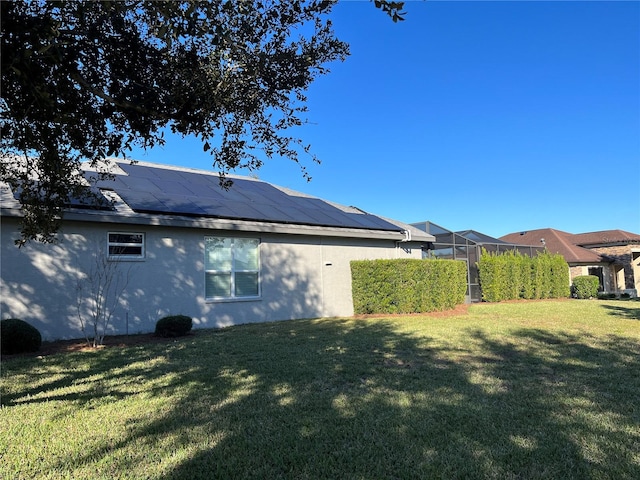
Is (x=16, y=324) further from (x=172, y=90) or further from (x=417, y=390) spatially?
(x=417, y=390)

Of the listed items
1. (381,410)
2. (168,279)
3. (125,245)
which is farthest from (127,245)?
(381,410)

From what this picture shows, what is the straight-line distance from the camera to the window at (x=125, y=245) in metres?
10.2

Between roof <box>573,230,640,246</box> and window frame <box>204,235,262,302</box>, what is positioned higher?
roof <box>573,230,640,246</box>

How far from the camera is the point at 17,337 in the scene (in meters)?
7.60

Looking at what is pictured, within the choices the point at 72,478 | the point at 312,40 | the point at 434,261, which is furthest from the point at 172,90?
the point at 434,261

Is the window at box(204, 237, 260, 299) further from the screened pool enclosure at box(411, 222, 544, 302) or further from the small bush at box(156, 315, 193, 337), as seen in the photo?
the screened pool enclosure at box(411, 222, 544, 302)

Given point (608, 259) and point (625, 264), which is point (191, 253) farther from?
point (625, 264)

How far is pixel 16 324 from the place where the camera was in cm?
775

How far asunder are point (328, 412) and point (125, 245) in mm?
8038

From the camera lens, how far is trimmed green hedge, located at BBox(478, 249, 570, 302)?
18688 millimetres

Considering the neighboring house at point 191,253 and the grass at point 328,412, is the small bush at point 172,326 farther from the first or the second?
the grass at point 328,412

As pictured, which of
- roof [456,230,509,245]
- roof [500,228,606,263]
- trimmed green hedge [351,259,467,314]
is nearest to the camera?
trimmed green hedge [351,259,467,314]

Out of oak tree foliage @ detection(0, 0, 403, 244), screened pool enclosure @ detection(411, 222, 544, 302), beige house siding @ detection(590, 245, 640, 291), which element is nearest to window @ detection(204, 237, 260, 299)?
oak tree foliage @ detection(0, 0, 403, 244)

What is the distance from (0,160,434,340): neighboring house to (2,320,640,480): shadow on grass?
118 inches
